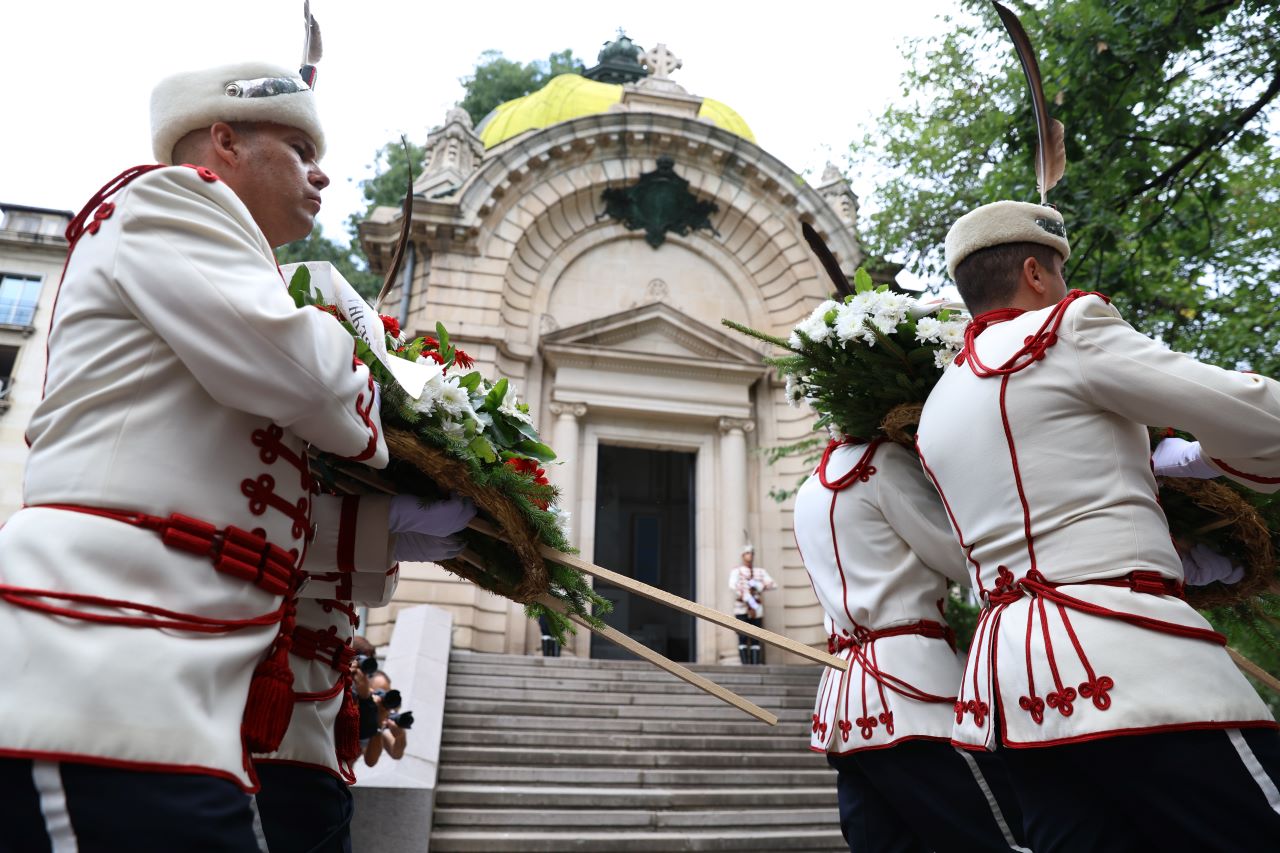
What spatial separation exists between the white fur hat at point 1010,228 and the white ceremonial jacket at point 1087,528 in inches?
17.1

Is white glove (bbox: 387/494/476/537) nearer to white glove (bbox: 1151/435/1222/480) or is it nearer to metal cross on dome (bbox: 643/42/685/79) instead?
white glove (bbox: 1151/435/1222/480)

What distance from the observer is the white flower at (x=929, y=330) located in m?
3.22

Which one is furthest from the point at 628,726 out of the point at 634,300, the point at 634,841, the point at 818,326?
the point at 634,300

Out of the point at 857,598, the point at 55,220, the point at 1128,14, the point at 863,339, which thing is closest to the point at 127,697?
the point at 857,598

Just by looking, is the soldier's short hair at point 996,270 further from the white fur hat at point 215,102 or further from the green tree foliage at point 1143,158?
the green tree foliage at point 1143,158

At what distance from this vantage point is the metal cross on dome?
18234 mm

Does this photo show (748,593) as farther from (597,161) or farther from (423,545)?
(423,545)

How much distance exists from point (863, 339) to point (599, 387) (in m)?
12.0

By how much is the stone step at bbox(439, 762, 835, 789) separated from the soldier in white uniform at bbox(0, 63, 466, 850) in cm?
633

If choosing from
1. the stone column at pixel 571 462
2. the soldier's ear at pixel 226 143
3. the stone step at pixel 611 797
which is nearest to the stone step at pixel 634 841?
A: the stone step at pixel 611 797

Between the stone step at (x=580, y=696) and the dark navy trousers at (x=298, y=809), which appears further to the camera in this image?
the stone step at (x=580, y=696)

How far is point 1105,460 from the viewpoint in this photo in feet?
7.69

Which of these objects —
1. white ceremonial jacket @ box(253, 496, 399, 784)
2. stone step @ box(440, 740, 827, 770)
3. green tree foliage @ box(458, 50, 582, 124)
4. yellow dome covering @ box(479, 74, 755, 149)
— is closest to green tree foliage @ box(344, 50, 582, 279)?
green tree foliage @ box(458, 50, 582, 124)

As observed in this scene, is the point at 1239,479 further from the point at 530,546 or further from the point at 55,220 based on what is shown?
the point at 55,220
